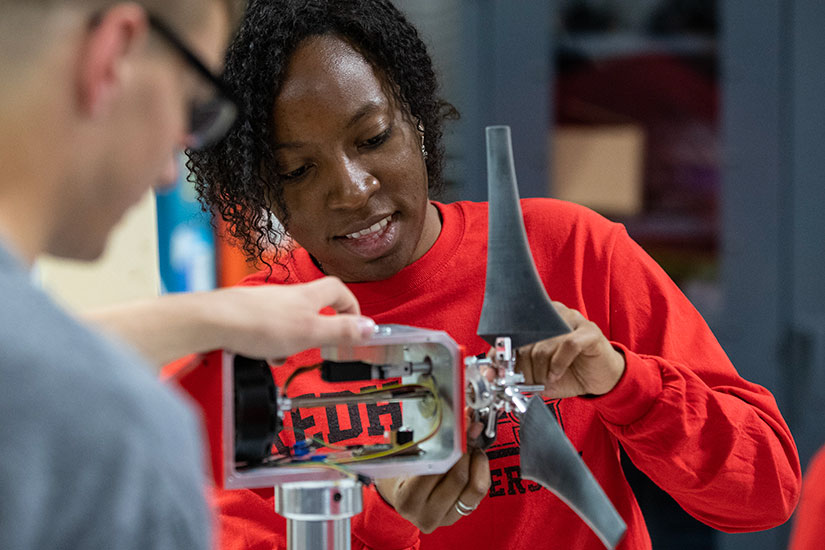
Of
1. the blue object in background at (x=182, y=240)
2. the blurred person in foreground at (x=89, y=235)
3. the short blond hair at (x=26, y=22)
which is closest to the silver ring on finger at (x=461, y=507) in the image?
the blurred person in foreground at (x=89, y=235)

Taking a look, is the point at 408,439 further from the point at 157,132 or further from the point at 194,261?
the point at 194,261

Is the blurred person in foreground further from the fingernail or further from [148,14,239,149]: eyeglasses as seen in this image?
the fingernail

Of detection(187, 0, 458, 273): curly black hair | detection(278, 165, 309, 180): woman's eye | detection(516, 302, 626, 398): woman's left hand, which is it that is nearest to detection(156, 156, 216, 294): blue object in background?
detection(187, 0, 458, 273): curly black hair

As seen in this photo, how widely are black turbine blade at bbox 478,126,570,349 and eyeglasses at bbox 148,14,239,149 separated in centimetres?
33

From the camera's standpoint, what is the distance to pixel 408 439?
0.96 metres

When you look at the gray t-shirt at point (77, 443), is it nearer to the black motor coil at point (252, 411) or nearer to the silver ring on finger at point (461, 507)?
the black motor coil at point (252, 411)

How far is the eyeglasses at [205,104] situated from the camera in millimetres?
625

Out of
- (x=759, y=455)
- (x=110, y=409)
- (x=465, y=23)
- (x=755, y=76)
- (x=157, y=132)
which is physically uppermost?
(x=465, y=23)

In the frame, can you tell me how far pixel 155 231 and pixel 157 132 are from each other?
2028 millimetres

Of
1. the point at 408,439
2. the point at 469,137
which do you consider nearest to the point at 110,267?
the point at 469,137

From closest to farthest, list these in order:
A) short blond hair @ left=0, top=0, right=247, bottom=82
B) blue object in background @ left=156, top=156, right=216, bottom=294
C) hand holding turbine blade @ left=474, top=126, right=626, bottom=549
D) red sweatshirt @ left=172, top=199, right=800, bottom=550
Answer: short blond hair @ left=0, top=0, right=247, bottom=82 → hand holding turbine blade @ left=474, top=126, right=626, bottom=549 → red sweatshirt @ left=172, top=199, right=800, bottom=550 → blue object in background @ left=156, top=156, right=216, bottom=294

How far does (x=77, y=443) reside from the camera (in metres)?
0.47

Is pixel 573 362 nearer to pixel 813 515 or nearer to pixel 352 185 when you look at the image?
pixel 352 185

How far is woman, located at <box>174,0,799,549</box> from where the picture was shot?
1151 mm
